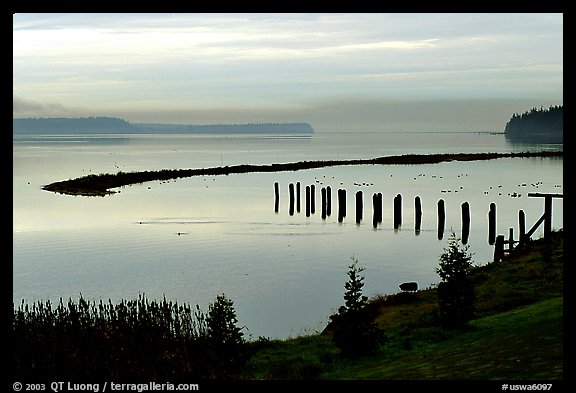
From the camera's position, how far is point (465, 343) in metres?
15.5

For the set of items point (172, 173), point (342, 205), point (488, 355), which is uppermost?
point (172, 173)

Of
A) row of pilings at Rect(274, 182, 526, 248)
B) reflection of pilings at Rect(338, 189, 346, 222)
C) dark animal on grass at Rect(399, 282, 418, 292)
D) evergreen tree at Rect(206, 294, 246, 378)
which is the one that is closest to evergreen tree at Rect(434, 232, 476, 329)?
evergreen tree at Rect(206, 294, 246, 378)

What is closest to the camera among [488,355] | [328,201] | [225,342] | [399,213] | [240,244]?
[488,355]

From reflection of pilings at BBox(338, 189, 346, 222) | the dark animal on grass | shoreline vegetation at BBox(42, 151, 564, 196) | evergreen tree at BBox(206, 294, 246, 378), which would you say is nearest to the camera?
evergreen tree at BBox(206, 294, 246, 378)

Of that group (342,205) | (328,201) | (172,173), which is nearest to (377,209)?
(342,205)

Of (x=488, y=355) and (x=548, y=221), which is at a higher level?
(x=548, y=221)

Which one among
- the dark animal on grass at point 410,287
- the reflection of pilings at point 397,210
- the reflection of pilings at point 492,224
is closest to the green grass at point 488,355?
the dark animal on grass at point 410,287

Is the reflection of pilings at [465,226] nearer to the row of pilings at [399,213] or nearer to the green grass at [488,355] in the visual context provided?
the row of pilings at [399,213]

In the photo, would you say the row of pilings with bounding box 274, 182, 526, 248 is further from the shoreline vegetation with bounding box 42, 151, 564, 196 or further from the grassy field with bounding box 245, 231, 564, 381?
the shoreline vegetation with bounding box 42, 151, 564, 196

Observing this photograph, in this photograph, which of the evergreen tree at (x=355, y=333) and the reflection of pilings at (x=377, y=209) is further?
the reflection of pilings at (x=377, y=209)

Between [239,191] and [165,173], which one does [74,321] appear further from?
[165,173]

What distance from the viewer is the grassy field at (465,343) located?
1191 centimetres

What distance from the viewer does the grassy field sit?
11914 mm

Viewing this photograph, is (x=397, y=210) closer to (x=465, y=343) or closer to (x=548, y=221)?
(x=548, y=221)
